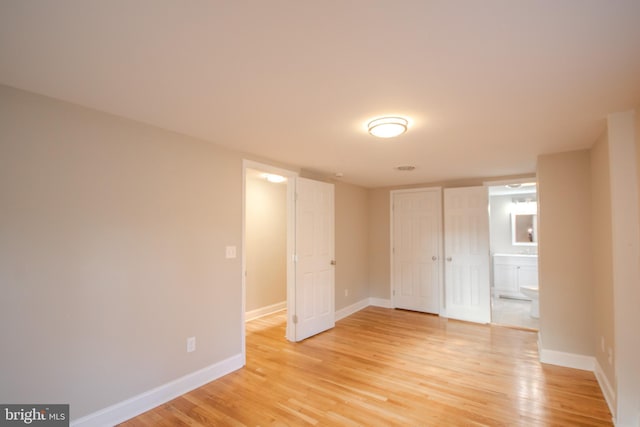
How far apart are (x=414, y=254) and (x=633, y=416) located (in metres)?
3.48

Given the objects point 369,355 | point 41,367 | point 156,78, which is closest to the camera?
point 156,78

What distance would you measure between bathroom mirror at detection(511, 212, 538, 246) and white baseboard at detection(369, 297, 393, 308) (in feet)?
11.3

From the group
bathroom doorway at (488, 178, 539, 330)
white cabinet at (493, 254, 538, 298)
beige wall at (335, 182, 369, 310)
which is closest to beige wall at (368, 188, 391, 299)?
beige wall at (335, 182, 369, 310)

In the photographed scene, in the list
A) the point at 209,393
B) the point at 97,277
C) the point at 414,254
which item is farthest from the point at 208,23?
the point at 414,254

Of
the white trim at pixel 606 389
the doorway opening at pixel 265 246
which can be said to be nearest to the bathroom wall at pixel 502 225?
the white trim at pixel 606 389

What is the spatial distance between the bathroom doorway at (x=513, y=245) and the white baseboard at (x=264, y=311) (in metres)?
4.16

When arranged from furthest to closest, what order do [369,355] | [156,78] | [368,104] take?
[369,355]
[368,104]
[156,78]

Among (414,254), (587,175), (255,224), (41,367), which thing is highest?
(587,175)

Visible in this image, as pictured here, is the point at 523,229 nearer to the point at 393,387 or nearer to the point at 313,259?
the point at 313,259

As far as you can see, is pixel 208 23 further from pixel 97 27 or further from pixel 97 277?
pixel 97 277

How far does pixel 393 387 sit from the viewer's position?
2.77 metres

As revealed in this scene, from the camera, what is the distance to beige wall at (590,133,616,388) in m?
2.51

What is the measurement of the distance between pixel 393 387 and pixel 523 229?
5.69 m

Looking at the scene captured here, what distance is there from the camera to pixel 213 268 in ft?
9.86
